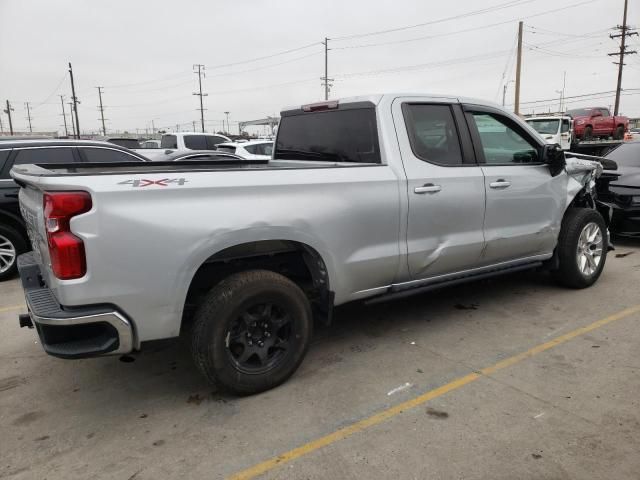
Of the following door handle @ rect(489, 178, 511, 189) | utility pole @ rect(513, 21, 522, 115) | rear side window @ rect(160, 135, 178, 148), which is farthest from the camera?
utility pole @ rect(513, 21, 522, 115)

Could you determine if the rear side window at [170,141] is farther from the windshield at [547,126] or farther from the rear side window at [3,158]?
the windshield at [547,126]

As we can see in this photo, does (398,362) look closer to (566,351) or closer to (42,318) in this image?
(566,351)

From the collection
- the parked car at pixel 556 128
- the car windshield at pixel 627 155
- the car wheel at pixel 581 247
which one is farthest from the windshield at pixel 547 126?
the car wheel at pixel 581 247

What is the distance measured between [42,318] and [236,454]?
4.10 feet

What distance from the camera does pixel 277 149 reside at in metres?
4.95

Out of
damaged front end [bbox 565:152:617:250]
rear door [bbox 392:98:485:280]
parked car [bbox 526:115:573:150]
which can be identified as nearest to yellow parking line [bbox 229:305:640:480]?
rear door [bbox 392:98:485:280]

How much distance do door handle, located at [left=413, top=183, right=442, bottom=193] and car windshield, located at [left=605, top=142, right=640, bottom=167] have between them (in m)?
6.07

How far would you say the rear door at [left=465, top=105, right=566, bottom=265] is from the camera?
14.3 feet

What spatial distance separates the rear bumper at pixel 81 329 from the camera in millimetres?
2645

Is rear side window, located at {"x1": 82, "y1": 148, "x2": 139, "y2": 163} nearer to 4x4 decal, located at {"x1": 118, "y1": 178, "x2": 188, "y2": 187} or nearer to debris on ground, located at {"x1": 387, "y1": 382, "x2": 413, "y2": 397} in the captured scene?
4x4 decal, located at {"x1": 118, "y1": 178, "x2": 188, "y2": 187}

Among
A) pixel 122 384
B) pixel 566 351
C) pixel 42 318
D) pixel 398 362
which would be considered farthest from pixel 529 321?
pixel 42 318

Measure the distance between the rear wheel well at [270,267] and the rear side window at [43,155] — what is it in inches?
161

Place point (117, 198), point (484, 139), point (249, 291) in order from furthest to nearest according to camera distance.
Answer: point (484, 139)
point (249, 291)
point (117, 198)

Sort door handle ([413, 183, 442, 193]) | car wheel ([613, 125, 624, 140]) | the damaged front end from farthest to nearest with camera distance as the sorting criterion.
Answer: car wheel ([613, 125, 624, 140]) < the damaged front end < door handle ([413, 183, 442, 193])
